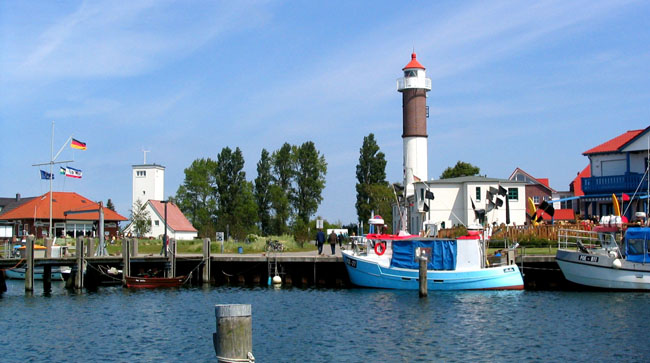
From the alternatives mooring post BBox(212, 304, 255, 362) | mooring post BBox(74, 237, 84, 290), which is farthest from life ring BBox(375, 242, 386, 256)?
mooring post BBox(212, 304, 255, 362)

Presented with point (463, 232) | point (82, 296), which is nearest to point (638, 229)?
point (463, 232)

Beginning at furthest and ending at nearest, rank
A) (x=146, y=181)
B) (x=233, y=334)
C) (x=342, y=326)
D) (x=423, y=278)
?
(x=146, y=181) < (x=423, y=278) < (x=342, y=326) < (x=233, y=334)

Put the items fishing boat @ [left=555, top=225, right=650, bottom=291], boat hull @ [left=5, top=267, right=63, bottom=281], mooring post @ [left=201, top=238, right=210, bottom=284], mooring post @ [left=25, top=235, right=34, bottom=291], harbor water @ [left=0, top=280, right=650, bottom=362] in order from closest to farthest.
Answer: harbor water @ [left=0, top=280, right=650, bottom=362], fishing boat @ [left=555, top=225, right=650, bottom=291], mooring post @ [left=25, top=235, right=34, bottom=291], mooring post @ [left=201, top=238, right=210, bottom=284], boat hull @ [left=5, top=267, right=63, bottom=281]

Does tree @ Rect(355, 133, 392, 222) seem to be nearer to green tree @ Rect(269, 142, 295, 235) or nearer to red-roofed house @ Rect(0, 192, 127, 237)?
green tree @ Rect(269, 142, 295, 235)

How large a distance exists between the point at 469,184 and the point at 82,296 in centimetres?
3562

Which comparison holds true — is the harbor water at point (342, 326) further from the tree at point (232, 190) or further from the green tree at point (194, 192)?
the green tree at point (194, 192)

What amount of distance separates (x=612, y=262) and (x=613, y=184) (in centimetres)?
1960

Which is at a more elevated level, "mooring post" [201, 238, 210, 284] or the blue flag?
the blue flag

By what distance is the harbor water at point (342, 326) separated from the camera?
2570cm

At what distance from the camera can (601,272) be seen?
40.5 meters

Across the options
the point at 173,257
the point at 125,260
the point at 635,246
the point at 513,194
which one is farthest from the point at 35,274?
the point at 635,246

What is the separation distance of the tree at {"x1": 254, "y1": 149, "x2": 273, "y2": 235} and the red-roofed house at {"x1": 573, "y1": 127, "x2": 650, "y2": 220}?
1873 inches

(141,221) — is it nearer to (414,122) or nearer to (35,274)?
(35,274)

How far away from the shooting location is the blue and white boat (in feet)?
135
